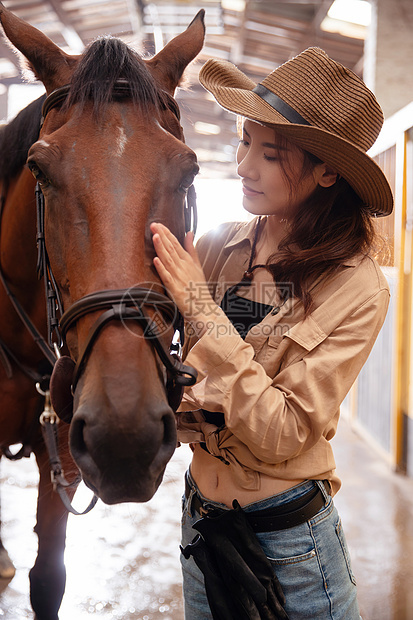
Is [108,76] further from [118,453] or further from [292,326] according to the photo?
[118,453]

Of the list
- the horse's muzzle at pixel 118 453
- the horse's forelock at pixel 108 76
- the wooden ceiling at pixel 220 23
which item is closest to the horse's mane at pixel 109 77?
the horse's forelock at pixel 108 76

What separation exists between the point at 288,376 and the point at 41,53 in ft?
2.97

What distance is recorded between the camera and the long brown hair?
983 millimetres

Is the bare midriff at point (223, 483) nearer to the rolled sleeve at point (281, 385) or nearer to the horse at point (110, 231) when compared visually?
the rolled sleeve at point (281, 385)

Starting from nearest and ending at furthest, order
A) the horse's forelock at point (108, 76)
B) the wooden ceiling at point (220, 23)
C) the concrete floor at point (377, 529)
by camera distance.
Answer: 1. the horse's forelock at point (108, 76)
2. the concrete floor at point (377, 529)
3. the wooden ceiling at point (220, 23)

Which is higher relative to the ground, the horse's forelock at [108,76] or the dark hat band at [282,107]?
the horse's forelock at [108,76]

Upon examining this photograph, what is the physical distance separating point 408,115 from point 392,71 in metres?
1.32

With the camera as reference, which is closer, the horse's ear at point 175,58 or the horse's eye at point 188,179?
the horse's eye at point 188,179

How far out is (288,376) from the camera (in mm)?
926

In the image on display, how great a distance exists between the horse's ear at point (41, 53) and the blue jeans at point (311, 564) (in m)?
1.03

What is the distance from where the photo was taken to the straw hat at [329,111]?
963 mm

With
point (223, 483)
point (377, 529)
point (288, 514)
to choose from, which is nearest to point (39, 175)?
point (223, 483)

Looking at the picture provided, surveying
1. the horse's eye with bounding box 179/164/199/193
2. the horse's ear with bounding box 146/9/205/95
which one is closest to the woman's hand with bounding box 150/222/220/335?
the horse's eye with bounding box 179/164/199/193

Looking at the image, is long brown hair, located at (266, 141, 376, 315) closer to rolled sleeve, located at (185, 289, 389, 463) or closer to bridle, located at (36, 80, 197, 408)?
rolled sleeve, located at (185, 289, 389, 463)
